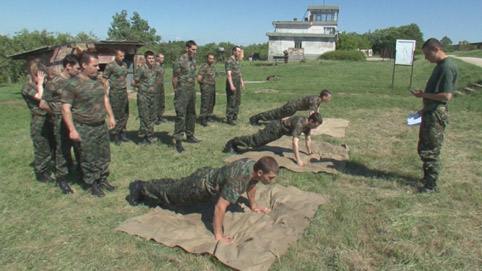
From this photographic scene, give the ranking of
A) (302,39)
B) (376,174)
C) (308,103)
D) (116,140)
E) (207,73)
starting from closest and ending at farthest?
(376,174) < (116,140) < (308,103) < (207,73) < (302,39)

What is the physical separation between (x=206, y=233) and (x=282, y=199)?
1.35 meters

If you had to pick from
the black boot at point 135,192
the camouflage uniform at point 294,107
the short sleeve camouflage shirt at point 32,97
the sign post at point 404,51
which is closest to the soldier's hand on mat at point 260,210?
the black boot at point 135,192

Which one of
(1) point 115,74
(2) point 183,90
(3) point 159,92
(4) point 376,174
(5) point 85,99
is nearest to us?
(5) point 85,99

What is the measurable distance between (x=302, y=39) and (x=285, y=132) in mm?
53557

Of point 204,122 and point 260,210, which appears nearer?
point 260,210

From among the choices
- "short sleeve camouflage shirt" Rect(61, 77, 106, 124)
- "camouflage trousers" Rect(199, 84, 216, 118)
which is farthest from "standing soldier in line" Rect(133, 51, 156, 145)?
"short sleeve camouflage shirt" Rect(61, 77, 106, 124)

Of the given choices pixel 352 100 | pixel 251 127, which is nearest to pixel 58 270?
pixel 251 127

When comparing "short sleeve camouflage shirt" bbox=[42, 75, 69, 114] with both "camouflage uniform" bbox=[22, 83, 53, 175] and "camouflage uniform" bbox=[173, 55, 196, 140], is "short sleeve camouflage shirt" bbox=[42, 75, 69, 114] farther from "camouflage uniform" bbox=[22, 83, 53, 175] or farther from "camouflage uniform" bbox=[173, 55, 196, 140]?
"camouflage uniform" bbox=[173, 55, 196, 140]

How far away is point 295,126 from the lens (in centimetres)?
645

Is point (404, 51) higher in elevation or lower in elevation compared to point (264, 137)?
higher

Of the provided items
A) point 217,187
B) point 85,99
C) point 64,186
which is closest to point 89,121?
point 85,99

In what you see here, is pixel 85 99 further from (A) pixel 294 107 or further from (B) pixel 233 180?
(A) pixel 294 107

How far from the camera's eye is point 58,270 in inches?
142

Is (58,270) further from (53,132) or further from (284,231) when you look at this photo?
(53,132)
